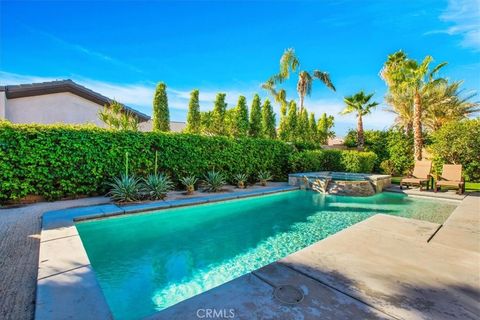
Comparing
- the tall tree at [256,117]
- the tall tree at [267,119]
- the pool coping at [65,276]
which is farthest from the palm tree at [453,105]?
the pool coping at [65,276]

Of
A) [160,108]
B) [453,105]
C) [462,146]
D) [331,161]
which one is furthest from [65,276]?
[453,105]

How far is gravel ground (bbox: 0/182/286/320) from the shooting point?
2.44m

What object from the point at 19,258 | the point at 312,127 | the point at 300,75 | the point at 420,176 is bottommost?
the point at 19,258

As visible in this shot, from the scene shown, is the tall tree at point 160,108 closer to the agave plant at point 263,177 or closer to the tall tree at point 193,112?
the tall tree at point 193,112

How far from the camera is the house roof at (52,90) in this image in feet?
39.6

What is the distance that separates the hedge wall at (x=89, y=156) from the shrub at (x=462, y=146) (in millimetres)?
10473

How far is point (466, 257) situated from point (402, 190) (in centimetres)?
931

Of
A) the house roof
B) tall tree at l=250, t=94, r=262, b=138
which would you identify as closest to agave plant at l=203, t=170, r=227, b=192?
tall tree at l=250, t=94, r=262, b=138

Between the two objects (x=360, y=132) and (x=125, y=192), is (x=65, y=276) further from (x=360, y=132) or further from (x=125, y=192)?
(x=360, y=132)

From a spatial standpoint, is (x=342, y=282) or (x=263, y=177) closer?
(x=342, y=282)

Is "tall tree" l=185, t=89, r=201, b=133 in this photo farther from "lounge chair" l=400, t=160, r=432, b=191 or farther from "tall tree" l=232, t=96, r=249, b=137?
"lounge chair" l=400, t=160, r=432, b=191

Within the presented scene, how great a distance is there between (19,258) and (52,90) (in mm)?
13309

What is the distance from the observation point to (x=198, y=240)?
5375 millimetres

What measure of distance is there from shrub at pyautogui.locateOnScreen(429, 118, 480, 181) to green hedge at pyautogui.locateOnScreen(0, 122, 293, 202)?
38.9 feet
